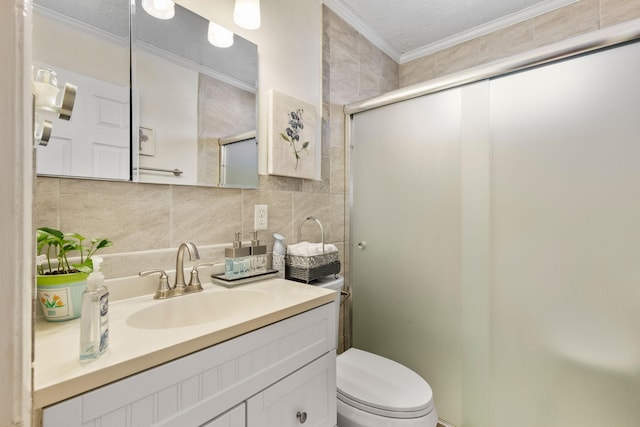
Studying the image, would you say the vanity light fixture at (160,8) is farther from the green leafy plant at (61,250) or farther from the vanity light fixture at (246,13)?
the green leafy plant at (61,250)

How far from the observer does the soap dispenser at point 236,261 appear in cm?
115

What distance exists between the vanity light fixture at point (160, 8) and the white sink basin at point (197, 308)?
97 centimetres

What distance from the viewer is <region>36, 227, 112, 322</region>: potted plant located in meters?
0.74

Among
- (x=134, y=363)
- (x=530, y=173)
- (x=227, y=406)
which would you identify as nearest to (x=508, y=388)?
(x=530, y=173)

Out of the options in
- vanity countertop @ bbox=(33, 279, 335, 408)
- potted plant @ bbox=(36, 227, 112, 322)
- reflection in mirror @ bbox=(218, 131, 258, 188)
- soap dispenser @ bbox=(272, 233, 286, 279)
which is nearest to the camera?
vanity countertop @ bbox=(33, 279, 335, 408)

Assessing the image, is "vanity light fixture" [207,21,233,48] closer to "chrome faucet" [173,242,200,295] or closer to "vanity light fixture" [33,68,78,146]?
"vanity light fixture" [33,68,78,146]

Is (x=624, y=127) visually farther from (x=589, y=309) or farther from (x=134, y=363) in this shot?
(x=134, y=363)

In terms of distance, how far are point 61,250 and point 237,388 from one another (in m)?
0.57

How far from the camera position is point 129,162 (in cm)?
97

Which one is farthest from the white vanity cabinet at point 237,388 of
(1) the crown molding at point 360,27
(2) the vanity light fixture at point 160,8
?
(1) the crown molding at point 360,27

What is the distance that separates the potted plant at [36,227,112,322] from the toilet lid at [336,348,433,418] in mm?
942

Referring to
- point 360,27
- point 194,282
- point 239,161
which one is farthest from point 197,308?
point 360,27

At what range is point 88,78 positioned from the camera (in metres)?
0.89

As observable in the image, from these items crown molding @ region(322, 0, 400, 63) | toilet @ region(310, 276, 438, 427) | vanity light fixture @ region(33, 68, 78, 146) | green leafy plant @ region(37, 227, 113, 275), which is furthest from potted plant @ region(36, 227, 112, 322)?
crown molding @ region(322, 0, 400, 63)
